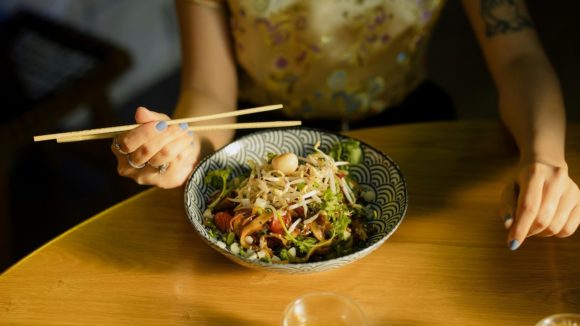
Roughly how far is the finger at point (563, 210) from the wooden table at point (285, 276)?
102mm

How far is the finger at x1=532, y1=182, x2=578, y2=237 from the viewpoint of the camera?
47.6 inches

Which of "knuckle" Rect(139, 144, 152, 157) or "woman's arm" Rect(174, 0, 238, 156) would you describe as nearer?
"knuckle" Rect(139, 144, 152, 157)

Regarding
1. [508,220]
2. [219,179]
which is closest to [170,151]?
[219,179]

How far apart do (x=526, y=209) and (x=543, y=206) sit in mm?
34

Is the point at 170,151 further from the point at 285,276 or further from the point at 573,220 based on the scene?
the point at 573,220

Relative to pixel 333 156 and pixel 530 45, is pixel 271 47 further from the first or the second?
pixel 530 45

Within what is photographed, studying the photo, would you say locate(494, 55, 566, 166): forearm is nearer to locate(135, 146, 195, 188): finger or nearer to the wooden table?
the wooden table

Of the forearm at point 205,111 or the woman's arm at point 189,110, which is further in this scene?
the forearm at point 205,111

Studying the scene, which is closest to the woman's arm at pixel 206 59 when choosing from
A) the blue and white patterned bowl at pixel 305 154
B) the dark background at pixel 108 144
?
the blue and white patterned bowl at pixel 305 154

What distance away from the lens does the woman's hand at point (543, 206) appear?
3.92ft

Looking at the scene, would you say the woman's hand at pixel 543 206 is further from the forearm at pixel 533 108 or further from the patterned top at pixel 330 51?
the patterned top at pixel 330 51

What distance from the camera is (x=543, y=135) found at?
1374mm

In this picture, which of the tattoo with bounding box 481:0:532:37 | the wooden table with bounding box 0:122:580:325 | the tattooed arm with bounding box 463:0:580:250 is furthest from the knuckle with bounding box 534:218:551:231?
the tattoo with bounding box 481:0:532:37

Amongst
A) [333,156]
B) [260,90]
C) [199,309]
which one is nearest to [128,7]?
[260,90]
